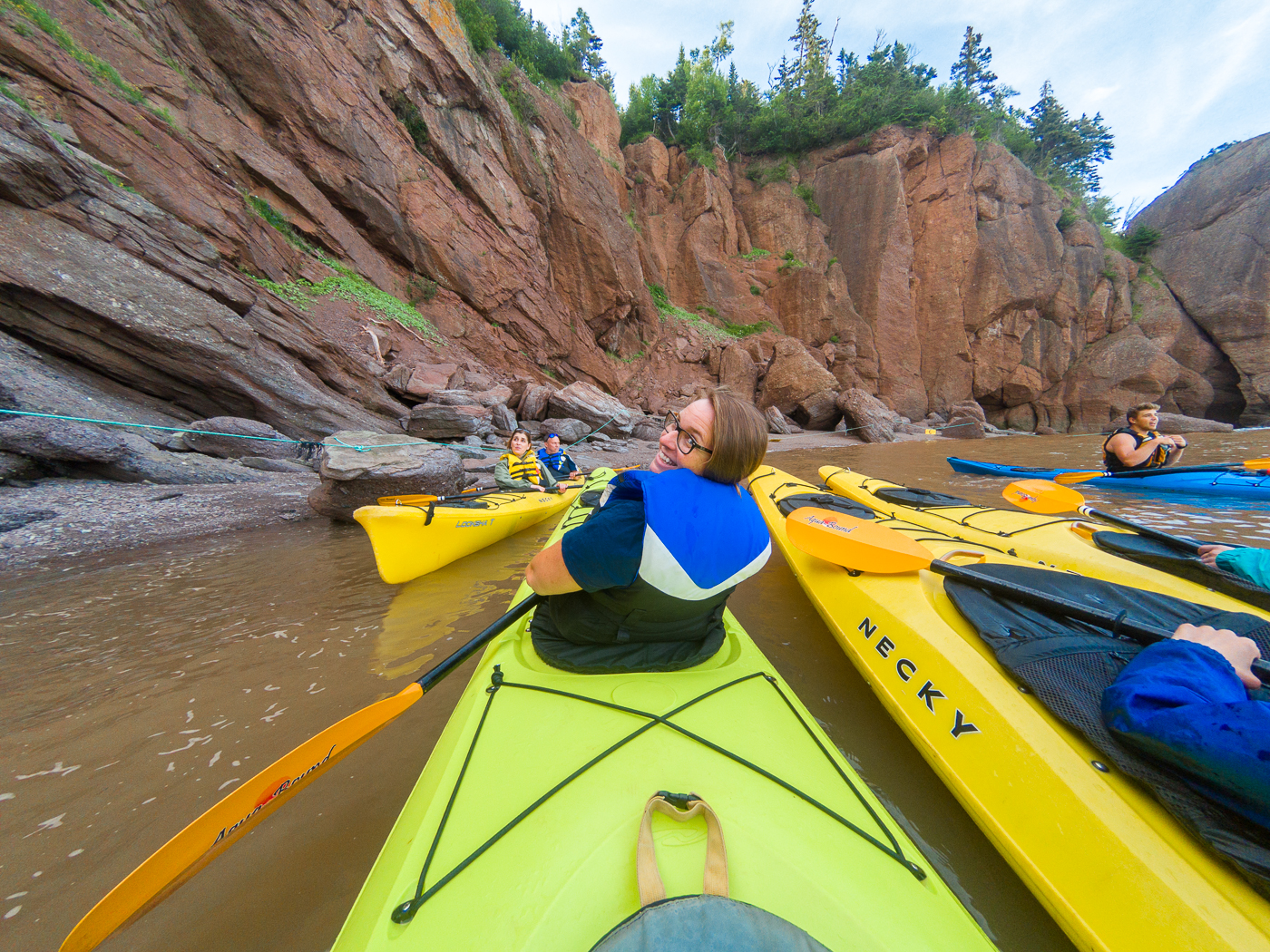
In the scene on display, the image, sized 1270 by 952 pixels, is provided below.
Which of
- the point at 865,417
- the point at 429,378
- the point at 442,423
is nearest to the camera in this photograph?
the point at 442,423

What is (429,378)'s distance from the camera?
9.47 metres

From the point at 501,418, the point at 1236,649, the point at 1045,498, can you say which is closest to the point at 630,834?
the point at 1236,649

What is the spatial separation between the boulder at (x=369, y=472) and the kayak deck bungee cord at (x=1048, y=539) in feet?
14.9

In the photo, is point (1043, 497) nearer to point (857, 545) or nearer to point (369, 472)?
point (857, 545)

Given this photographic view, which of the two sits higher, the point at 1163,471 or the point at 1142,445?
the point at 1142,445

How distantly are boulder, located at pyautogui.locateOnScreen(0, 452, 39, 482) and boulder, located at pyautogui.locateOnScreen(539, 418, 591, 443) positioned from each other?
6861 mm

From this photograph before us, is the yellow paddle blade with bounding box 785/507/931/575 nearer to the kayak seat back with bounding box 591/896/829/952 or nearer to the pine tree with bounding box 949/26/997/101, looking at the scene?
the kayak seat back with bounding box 591/896/829/952

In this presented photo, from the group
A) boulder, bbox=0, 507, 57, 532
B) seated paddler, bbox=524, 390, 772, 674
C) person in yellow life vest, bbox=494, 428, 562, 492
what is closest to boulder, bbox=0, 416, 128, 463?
boulder, bbox=0, 507, 57, 532

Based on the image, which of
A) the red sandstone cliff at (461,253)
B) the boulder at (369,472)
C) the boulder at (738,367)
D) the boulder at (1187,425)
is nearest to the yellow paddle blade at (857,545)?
the boulder at (369,472)

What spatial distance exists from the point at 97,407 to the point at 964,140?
93.8 ft

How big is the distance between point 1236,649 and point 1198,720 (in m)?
0.63

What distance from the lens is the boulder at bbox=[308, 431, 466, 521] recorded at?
4.46m

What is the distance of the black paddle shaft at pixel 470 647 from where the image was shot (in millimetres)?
1686

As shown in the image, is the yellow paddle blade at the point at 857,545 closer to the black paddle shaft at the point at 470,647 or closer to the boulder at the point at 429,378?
the black paddle shaft at the point at 470,647
